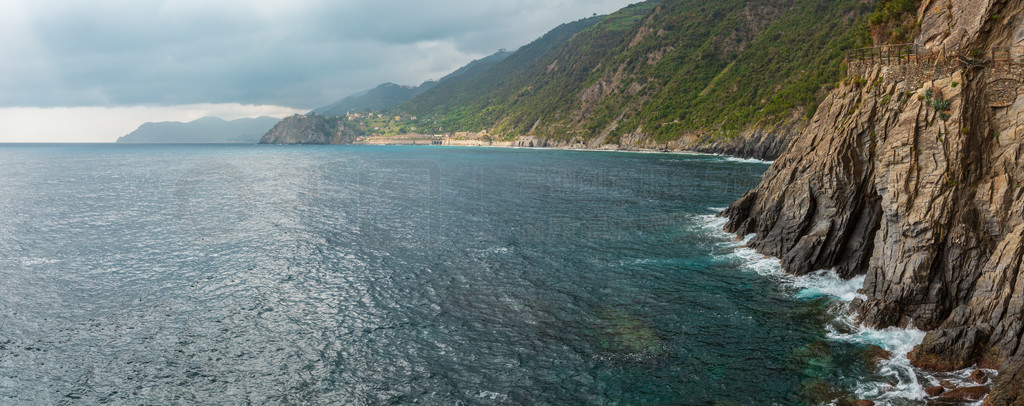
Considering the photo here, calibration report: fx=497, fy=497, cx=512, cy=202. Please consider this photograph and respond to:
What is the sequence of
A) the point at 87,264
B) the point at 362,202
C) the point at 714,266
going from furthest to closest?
1. the point at 362,202
2. the point at 87,264
3. the point at 714,266

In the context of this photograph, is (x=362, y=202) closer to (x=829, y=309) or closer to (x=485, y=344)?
(x=485, y=344)

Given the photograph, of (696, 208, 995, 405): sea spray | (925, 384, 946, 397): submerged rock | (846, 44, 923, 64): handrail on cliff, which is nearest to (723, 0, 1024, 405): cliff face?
(846, 44, 923, 64): handrail on cliff

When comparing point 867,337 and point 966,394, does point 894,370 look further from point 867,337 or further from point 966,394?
point 867,337

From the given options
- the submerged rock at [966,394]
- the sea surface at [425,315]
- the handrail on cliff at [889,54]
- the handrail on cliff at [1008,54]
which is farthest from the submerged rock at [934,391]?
the handrail on cliff at [889,54]

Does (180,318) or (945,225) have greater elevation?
(945,225)

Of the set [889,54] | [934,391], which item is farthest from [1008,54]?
[934,391]

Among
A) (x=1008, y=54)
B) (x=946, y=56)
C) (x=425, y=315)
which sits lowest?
(x=425, y=315)

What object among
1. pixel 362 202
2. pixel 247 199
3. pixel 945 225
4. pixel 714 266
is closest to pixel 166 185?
pixel 247 199
